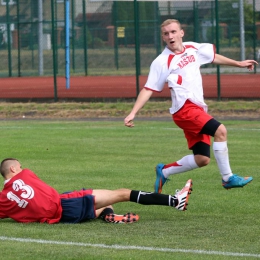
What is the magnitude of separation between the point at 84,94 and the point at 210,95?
4547 millimetres

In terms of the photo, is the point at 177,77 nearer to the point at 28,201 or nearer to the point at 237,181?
the point at 237,181

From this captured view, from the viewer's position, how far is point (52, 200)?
824 centimetres

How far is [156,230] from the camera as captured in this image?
7902mm

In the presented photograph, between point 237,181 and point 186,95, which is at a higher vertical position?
point 186,95

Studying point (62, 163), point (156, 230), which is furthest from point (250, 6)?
point (156, 230)

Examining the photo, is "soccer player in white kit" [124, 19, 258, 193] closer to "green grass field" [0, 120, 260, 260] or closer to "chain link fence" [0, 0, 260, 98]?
"green grass field" [0, 120, 260, 260]

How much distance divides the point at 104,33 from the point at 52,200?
28619 millimetres

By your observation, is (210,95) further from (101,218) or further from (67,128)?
(101,218)

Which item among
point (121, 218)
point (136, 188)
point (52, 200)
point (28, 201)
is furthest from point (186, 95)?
point (28, 201)

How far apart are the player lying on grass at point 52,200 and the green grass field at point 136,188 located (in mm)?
148

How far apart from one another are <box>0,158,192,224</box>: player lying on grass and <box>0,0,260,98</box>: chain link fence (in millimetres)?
23870

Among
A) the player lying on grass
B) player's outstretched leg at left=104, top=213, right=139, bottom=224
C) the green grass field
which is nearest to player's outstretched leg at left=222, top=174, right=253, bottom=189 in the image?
the green grass field

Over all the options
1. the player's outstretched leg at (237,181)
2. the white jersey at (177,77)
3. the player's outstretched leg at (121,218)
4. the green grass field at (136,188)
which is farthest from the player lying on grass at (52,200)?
the white jersey at (177,77)

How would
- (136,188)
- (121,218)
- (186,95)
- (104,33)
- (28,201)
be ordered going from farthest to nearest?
(104,33) < (136,188) < (186,95) < (121,218) < (28,201)
